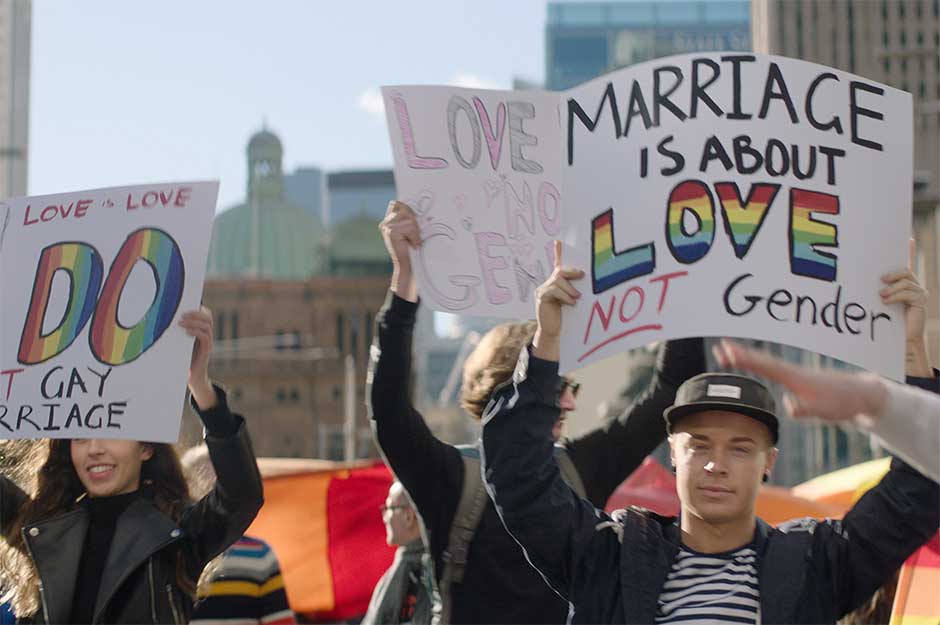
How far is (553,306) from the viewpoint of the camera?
3.53m

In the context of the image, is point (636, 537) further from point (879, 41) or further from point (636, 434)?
point (879, 41)

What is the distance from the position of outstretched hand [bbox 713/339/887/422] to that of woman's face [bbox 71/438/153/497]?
6.59 feet

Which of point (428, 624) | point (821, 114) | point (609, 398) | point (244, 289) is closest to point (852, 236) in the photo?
point (821, 114)

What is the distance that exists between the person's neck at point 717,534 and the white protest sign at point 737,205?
41 centimetres

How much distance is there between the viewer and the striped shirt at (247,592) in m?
5.46

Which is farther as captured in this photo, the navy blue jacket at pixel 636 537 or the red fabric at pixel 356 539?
the red fabric at pixel 356 539

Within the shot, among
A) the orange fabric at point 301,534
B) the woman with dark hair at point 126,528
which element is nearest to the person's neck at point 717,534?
the woman with dark hair at point 126,528

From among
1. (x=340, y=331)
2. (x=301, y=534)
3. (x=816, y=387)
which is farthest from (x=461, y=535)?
(x=340, y=331)

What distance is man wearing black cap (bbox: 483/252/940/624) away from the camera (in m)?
3.31

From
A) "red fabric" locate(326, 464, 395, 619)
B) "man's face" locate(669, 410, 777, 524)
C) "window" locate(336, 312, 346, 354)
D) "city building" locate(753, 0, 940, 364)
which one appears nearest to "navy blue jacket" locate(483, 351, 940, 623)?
"man's face" locate(669, 410, 777, 524)

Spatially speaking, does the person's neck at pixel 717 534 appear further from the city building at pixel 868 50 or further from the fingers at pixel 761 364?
the city building at pixel 868 50

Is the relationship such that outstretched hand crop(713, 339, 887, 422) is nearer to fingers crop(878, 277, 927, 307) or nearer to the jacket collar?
fingers crop(878, 277, 927, 307)

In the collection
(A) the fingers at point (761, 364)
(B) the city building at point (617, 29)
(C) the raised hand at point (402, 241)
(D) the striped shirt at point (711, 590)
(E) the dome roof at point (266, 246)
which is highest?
(B) the city building at point (617, 29)

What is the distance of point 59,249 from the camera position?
4641 millimetres
